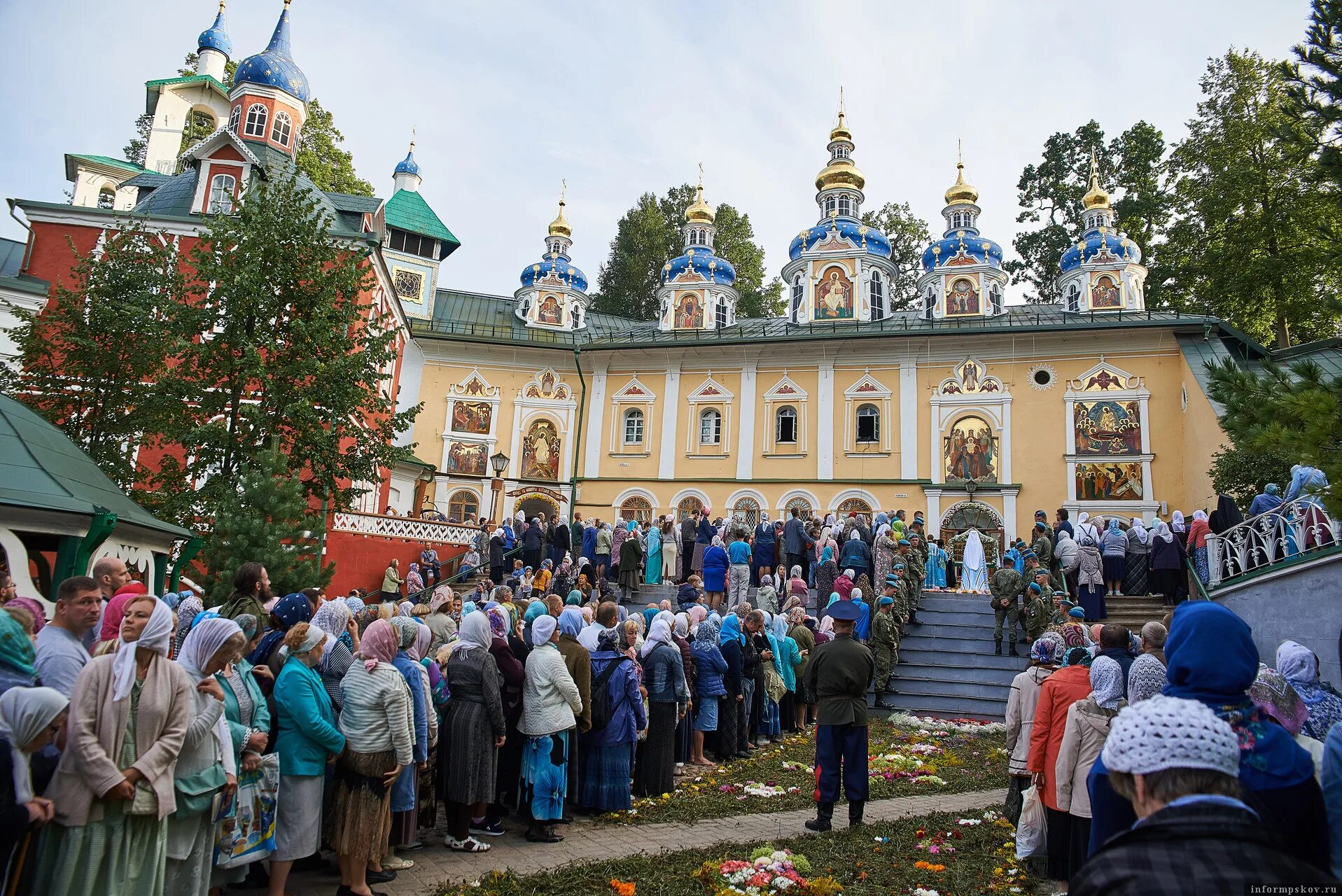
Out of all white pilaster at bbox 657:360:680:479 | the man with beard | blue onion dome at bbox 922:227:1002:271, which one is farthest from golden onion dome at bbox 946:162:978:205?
the man with beard

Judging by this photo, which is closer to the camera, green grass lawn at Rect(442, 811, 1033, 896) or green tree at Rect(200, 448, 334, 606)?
green grass lawn at Rect(442, 811, 1033, 896)

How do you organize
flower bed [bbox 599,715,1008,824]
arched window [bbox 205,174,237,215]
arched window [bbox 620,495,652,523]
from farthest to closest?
arched window [bbox 620,495,652,523], arched window [bbox 205,174,237,215], flower bed [bbox 599,715,1008,824]

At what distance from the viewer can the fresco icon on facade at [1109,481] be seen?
2709cm

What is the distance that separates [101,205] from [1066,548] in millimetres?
37335

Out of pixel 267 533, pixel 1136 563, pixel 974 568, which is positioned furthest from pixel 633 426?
pixel 267 533

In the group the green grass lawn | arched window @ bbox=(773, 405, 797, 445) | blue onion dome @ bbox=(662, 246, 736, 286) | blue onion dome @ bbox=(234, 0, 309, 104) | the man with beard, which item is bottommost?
the green grass lawn

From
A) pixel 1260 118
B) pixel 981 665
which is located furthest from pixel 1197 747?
pixel 1260 118

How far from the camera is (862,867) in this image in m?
6.29

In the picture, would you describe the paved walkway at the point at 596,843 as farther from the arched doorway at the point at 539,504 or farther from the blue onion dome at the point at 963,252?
the blue onion dome at the point at 963,252

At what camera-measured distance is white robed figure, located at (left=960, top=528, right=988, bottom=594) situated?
19.3m

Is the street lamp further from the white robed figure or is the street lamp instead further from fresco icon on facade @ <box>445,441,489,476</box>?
the white robed figure

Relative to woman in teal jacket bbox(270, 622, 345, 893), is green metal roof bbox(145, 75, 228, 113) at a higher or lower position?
higher

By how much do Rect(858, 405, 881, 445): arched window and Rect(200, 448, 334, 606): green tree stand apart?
20.3 meters

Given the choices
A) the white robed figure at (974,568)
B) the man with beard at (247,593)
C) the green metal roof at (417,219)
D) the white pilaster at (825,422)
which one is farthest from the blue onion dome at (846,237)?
the man with beard at (247,593)
